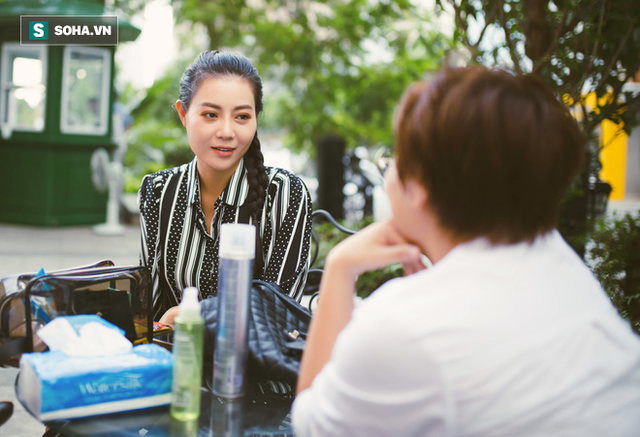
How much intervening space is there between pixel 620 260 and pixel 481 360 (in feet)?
11.3

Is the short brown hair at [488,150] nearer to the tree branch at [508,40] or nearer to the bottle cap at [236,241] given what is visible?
the bottle cap at [236,241]

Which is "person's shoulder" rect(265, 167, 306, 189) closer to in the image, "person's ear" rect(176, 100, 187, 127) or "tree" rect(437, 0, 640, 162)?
"person's ear" rect(176, 100, 187, 127)

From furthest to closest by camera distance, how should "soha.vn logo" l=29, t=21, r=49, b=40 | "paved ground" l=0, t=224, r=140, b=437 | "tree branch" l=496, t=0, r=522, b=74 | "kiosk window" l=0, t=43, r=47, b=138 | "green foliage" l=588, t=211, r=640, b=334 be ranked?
"kiosk window" l=0, t=43, r=47, b=138 → "soha.vn logo" l=29, t=21, r=49, b=40 → "paved ground" l=0, t=224, r=140, b=437 → "tree branch" l=496, t=0, r=522, b=74 → "green foliage" l=588, t=211, r=640, b=334

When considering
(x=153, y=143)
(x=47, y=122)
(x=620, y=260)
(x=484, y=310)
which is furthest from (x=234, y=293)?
(x=153, y=143)

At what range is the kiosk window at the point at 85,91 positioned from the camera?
9.22 meters

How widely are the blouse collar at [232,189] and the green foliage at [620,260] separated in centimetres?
216

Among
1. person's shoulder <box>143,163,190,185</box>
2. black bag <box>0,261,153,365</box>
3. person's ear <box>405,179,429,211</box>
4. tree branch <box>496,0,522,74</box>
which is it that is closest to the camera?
person's ear <box>405,179,429,211</box>

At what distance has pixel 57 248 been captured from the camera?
7.47 metres

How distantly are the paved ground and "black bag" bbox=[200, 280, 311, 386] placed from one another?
15.5 ft

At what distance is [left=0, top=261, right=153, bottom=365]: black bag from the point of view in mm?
1399

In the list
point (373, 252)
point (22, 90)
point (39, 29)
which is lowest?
point (373, 252)

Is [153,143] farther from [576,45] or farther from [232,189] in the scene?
[232,189]

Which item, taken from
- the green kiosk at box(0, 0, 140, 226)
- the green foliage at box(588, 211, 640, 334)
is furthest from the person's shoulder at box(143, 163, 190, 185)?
the green kiosk at box(0, 0, 140, 226)

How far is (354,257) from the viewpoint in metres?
1.26
